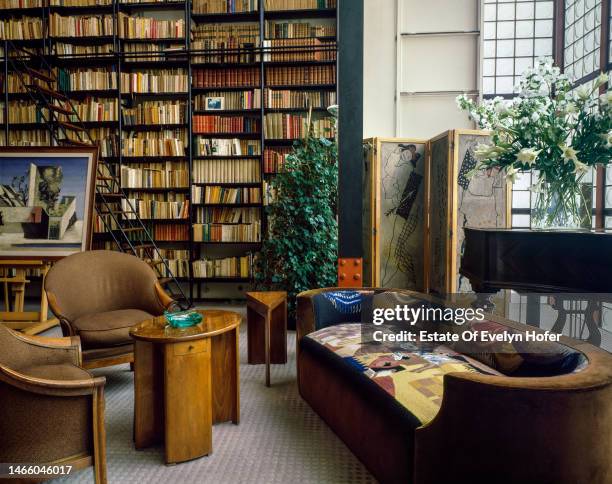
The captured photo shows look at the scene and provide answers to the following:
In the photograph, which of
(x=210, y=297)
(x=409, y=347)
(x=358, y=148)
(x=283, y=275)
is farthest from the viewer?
(x=210, y=297)

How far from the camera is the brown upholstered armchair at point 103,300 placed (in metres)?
2.80

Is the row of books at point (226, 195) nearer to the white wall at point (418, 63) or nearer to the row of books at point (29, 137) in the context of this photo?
the white wall at point (418, 63)

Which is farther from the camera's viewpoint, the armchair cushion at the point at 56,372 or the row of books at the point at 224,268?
the row of books at the point at 224,268

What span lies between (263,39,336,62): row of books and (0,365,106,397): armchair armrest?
180 inches

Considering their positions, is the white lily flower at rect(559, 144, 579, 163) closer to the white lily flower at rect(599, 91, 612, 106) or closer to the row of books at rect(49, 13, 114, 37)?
the white lily flower at rect(599, 91, 612, 106)

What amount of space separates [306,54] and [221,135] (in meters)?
1.42

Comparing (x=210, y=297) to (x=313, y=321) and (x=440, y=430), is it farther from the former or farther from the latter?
(x=440, y=430)

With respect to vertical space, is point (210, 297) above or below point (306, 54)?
below

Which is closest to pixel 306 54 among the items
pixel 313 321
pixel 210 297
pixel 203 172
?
pixel 203 172

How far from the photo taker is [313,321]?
2762 millimetres

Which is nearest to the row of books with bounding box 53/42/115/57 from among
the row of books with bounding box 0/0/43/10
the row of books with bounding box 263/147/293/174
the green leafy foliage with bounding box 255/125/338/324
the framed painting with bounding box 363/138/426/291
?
the row of books with bounding box 0/0/43/10

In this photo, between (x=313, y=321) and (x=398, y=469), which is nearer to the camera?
(x=398, y=469)

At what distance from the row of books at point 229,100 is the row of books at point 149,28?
2.49ft

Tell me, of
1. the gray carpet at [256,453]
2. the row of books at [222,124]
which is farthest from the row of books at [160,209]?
the gray carpet at [256,453]
